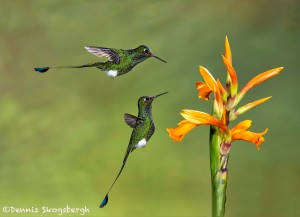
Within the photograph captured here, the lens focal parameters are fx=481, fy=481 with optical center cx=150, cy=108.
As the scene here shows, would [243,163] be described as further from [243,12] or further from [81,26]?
[81,26]

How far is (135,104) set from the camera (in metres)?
1.61

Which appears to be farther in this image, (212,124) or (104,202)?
(104,202)

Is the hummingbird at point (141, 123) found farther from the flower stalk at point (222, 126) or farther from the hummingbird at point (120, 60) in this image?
the flower stalk at point (222, 126)

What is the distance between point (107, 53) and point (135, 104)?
1.39ft

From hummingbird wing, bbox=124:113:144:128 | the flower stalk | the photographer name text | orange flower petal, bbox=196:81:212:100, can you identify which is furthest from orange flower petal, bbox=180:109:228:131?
the photographer name text

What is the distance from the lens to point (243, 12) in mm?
1705

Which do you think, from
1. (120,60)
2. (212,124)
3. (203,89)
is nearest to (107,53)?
(120,60)

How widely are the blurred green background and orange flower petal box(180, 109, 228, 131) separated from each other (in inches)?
27.6

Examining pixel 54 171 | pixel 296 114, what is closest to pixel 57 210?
pixel 54 171

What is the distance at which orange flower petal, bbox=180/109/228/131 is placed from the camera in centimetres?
87

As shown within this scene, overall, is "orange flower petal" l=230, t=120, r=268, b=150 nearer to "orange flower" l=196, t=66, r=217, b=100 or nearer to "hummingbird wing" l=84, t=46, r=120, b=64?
"orange flower" l=196, t=66, r=217, b=100

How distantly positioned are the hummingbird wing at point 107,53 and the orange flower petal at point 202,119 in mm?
376

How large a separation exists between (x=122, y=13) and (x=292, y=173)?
2.63 ft

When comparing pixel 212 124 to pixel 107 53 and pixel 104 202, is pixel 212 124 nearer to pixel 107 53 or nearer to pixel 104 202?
pixel 107 53
